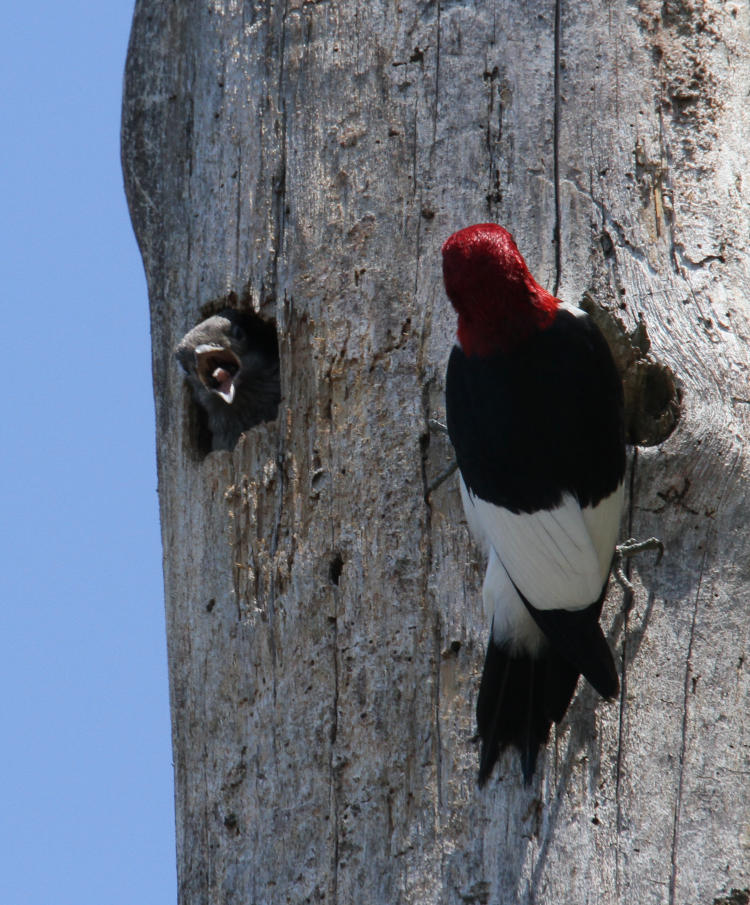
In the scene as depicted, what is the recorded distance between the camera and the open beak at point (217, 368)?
3139 mm

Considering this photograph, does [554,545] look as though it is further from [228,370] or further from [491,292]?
[228,370]

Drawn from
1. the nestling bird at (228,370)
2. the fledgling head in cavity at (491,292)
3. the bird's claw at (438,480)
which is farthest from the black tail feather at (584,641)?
the nestling bird at (228,370)

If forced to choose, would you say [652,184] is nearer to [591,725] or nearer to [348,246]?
[348,246]

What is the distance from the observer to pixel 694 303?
2.82 meters

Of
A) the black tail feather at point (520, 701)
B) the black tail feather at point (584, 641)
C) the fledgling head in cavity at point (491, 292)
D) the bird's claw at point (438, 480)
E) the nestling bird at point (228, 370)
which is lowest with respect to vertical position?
the black tail feather at point (520, 701)

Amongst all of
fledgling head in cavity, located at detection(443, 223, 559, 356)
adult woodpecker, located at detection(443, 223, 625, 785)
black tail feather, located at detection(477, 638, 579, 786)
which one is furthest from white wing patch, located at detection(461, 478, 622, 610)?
fledgling head in cavity, located at detection(443, 223, 559, 356)

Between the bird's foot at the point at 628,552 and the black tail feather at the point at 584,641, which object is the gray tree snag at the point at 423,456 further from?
the black tail feather at the point at 584,641

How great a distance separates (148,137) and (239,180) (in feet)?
1.29

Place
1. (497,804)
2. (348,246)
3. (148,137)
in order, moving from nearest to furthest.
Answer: (497,804) → (348,246) → (148,137)

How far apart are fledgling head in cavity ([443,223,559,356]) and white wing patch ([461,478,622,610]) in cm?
34

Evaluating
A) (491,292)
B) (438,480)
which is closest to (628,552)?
(438,480)

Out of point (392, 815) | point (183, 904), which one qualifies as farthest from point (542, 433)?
point (183, 904)

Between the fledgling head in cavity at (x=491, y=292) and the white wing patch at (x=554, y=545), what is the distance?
34 cm

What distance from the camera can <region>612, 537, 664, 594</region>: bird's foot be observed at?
262 centimetres
